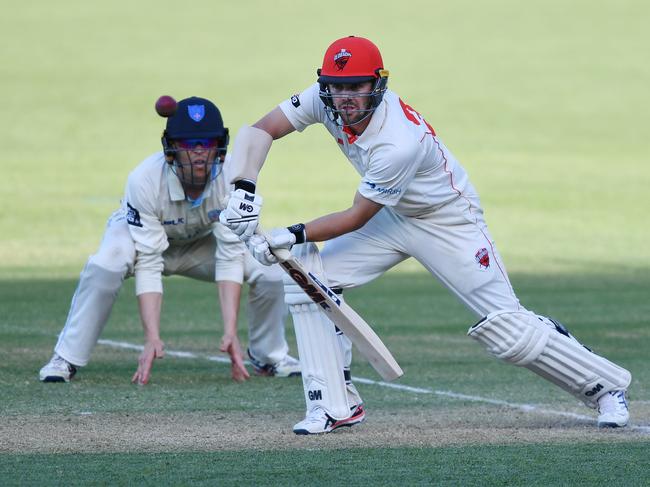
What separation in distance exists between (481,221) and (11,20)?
33.7 meters

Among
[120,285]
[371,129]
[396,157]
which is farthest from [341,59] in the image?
[120,285]

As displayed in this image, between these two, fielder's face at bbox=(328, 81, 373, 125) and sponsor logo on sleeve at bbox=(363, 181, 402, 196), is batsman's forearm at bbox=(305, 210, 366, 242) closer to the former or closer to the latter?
sponsor logo on sleeve at bbox=(363, 181, 402, 196)

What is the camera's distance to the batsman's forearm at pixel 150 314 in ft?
24.7

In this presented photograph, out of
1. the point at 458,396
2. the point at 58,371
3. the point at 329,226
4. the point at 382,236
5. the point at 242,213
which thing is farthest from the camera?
the point at 58,371

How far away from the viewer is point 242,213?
232 inches

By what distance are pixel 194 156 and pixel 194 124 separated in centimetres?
18

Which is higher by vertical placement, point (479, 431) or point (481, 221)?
point (481, 221)

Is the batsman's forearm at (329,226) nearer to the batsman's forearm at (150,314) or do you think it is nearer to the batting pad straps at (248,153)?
the batting pad straps at (248,153)

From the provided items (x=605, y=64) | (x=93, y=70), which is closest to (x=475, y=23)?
(x=605, y=64)

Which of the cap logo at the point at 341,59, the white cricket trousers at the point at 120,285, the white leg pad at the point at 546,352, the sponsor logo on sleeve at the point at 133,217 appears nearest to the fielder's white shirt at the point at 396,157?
the cap logo at the point at 341,59

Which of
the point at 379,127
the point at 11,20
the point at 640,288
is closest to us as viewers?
the point at 379,127

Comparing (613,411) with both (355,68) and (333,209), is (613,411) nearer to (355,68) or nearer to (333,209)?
(355,68)

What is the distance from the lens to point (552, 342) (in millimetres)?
6125

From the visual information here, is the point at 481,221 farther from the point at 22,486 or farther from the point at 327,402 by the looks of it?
the point at 22,486
